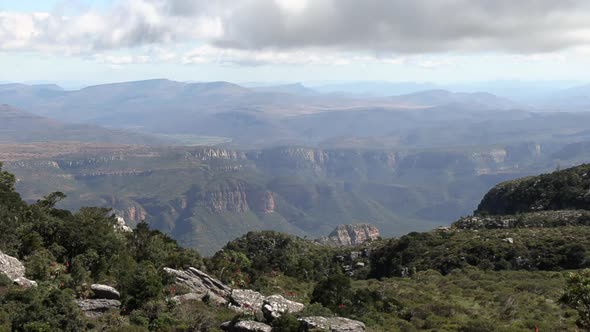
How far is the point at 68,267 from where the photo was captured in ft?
128

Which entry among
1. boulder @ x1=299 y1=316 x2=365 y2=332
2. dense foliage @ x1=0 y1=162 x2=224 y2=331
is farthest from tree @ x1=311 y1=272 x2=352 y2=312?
dense foliage @ x1=0 y1=162 x2=224 y2=331

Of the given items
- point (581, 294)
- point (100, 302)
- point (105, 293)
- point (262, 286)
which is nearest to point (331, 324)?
point (581, 294)

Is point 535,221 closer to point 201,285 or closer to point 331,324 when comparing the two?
point 201,285

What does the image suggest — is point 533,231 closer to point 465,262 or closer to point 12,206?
point 465,262

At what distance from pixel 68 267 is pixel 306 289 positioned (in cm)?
2041

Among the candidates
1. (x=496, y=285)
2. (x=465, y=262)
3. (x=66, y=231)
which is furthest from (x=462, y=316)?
(x=66, y=231)

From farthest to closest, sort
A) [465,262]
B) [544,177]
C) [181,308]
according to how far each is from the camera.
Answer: [544,177]
[465,262]
[181,308]

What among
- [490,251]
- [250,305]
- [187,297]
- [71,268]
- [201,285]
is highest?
[71,268]

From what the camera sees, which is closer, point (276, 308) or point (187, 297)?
point (276, 308)

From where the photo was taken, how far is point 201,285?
37094 mm

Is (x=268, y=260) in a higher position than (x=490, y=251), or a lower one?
lower

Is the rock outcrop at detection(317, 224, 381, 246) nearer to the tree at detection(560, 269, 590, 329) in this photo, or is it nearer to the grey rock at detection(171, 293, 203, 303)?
the grey rock at detection(171, 293, 203, 303)

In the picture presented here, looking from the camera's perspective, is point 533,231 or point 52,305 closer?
point 52,305

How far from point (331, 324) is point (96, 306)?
43.7 feet
